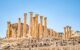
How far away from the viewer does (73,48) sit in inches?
931

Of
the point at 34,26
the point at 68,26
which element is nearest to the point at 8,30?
the point at 34,26

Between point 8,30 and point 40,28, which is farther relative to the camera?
point 8,30

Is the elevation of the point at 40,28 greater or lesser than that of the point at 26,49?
greater

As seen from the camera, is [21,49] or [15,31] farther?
A: [15,31]

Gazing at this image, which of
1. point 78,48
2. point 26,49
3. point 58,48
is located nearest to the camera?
point 78,48

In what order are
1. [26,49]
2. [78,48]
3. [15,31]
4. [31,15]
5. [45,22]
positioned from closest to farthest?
[78,48] < [26,49] < [31,15] < [45,22] < [15,31]

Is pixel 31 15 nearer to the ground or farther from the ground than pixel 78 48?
farther from the ground

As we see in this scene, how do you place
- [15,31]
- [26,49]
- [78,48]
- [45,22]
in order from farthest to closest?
1. [15,31]
2. [45,22]
3. [26,49]
4. [78,48]

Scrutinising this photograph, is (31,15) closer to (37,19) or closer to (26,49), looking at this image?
(37,19)

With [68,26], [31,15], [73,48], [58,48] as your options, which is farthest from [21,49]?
[68,26]

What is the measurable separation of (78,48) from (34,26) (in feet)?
88.7

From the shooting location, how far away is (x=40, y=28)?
50.8 m

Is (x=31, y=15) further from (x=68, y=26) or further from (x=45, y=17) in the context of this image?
(x=68, y=26)

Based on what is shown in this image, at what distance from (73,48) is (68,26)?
1241 inches
